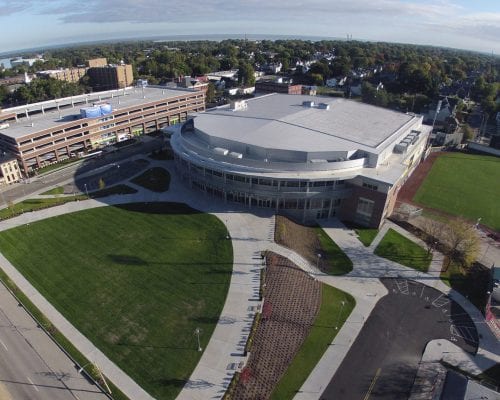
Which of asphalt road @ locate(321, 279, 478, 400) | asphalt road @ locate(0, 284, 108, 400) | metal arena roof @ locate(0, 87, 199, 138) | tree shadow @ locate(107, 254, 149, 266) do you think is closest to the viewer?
asphalt road @ locate(0, 284, 108, 400)

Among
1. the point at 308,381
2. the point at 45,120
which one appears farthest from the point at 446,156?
the point at 45,120

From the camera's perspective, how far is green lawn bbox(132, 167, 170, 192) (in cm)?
8412

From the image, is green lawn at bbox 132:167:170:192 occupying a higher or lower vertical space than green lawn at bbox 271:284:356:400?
higher

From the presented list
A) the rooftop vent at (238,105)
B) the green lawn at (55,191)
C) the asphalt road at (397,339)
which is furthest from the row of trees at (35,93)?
the asphalt road at (397,339)

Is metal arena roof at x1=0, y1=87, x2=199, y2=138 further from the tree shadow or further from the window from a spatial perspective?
the window

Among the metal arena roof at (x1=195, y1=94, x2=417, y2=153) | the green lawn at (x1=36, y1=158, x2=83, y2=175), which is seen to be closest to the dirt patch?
the metal arena roof at (x1=195, y1=94, x2=417, y2=153)

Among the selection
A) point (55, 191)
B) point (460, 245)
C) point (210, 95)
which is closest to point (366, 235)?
point (460, 245)

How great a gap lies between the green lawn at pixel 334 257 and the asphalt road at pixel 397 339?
6.81m

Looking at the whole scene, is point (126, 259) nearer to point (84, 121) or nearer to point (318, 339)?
point (318, 339)

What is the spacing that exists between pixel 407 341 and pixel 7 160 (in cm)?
9890

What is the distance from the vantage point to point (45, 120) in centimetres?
10556

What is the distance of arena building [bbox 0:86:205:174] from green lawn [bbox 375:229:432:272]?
302ft

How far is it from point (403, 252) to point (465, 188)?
1651 inches

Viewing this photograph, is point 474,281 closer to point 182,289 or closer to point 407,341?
point 407,341
